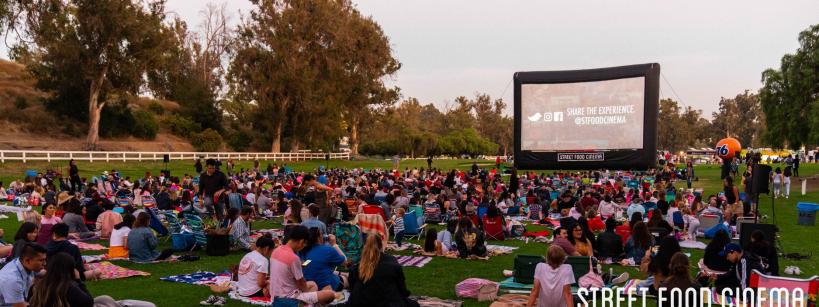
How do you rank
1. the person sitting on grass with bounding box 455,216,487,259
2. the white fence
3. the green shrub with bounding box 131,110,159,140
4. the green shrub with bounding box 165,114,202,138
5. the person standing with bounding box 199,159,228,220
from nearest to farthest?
the person sitting on grass with bounding box 455,216,487,259 < the person standing with bounding box 199,159,228,220 < the white fence < the green shrub with bounding box 131,110,159,140 < the green shrub with bounding box 165,114,202,138

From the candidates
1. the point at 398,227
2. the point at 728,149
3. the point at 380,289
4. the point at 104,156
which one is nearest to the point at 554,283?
the point at 380,289

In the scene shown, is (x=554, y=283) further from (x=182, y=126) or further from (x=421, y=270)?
(x=182, y=126)

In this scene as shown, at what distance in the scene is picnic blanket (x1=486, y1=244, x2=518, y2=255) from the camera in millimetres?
10802

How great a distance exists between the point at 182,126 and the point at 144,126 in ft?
12.9

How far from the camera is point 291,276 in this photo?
20.2 ft

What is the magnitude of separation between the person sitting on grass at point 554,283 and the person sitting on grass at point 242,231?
6.07 meters

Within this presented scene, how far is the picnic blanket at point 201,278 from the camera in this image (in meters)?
8.26

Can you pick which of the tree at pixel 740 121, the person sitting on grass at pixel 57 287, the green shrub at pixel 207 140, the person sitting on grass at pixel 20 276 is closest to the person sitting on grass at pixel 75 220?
the person sitting on grass at pixel 20 276

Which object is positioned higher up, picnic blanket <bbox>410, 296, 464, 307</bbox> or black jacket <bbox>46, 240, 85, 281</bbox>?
black jacket <bbox>46, 240, 85, 281</bbox>

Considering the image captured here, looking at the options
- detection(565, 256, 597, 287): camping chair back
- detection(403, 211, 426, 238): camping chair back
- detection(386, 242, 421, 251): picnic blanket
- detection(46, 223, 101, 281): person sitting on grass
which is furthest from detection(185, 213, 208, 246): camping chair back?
detection(565, 256, 597, 287): camping chair back

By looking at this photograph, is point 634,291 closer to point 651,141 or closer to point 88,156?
point 651,141

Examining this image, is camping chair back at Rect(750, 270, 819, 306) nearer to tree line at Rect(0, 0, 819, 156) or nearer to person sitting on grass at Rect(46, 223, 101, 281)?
person sitting on grass at Rect(46, 223, 101, 281)

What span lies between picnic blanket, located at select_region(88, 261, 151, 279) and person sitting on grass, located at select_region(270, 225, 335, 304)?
3429mm

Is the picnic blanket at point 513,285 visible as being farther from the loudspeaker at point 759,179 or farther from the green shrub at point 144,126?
the green shrub at point 144,126
